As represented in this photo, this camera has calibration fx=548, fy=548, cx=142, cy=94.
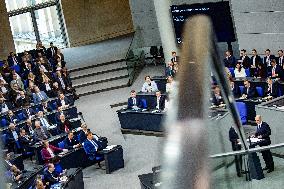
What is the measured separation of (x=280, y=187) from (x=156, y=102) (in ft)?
23.8

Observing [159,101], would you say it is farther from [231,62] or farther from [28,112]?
[28,112]

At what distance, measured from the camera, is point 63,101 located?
15.7m

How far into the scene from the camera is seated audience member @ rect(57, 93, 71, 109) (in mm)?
15602

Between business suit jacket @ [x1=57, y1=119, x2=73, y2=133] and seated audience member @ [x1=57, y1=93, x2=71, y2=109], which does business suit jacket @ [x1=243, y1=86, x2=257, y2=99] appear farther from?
seated audience member @ [x1=57, y1=93, x2=71, y2=109]

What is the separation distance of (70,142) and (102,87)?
23.8 ft

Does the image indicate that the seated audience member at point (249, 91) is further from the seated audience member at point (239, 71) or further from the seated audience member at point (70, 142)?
the seated audience member at point (70, 142)

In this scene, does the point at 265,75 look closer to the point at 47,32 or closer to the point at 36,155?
the point at 36,155

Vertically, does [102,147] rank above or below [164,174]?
below

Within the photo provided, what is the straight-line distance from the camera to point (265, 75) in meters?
14.7

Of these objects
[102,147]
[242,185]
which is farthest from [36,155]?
[242,185]

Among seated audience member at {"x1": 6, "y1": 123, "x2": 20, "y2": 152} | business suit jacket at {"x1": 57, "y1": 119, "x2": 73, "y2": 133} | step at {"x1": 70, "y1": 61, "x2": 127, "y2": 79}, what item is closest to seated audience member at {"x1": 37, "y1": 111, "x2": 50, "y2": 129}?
business suit jacket at {"x1": 57, "y1": 119, "x2": 73, "y2": 133}

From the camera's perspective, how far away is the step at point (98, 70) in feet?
67.8

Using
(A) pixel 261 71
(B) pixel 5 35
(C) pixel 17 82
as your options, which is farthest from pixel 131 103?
(B) pixel 5 35

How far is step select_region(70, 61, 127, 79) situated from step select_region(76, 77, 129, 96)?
0.79 metres
